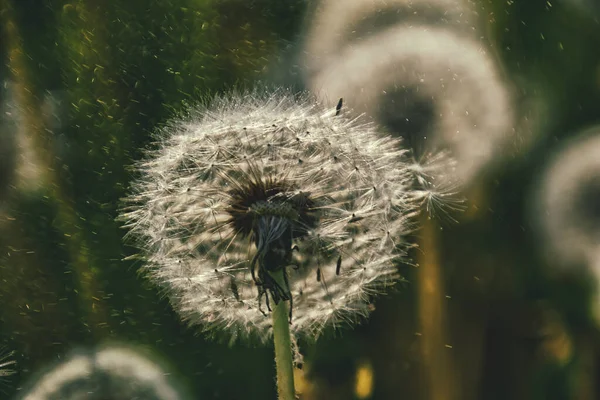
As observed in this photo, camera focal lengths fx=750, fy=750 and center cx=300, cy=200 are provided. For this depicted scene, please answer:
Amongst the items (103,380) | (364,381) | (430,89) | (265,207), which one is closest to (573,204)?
(430,89)

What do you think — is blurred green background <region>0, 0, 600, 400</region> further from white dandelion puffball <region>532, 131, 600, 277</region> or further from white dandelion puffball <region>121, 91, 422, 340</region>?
white dandelion puffball <region>121, 91, 422, 340</region>

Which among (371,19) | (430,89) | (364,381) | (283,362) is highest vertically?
(371,19)

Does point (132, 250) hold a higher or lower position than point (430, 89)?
lower

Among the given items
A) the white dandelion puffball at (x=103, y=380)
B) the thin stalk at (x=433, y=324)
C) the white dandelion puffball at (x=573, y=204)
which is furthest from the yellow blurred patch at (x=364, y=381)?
the white dandelion puffball at (x=573, y=204)

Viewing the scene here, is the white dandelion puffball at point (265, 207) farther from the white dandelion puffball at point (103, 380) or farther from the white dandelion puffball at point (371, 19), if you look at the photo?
the white dandelion puffball at point (371, 19)

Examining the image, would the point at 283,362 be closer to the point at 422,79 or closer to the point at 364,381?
the point at 364,381

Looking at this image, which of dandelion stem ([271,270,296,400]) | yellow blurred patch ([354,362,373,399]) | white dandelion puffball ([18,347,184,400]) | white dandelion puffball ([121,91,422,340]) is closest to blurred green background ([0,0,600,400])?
yellow blurred patch ([354,362,373,399])

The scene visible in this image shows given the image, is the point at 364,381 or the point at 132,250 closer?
the point at 364,381
